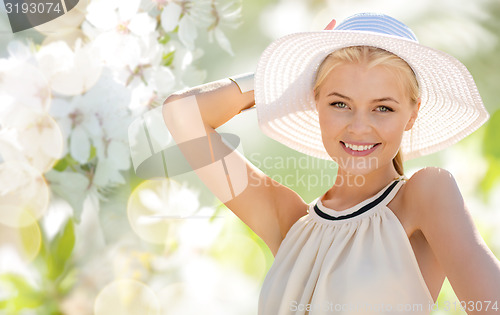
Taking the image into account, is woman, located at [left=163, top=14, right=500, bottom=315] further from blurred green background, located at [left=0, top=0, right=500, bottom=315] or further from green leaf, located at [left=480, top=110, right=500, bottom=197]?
green leaf, located at [left=480, top=110, right=500, bottom=197]

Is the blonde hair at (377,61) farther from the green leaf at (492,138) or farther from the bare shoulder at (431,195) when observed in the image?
the green leaf at (492,138)

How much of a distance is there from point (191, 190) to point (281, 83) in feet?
1.49

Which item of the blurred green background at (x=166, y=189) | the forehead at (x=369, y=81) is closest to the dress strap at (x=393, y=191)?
the forehead at (x=369, y=81)

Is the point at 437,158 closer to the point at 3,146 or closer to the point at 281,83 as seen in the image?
the point at 281,83

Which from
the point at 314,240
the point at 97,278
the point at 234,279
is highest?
the point at 314,240

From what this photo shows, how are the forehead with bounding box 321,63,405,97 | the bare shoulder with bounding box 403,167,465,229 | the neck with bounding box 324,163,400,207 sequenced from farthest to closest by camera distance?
1. the neck with bounding box 324,163,400,207
2. the forehead with bounding box 321,63,405,97
3. the bare shoulder with bounding box 403,167,465,229

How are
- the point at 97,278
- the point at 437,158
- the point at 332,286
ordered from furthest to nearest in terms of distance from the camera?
the point at 437,158 → the point at 97,278 → the point at 332,286

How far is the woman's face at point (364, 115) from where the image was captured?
1297 mm

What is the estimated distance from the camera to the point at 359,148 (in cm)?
134

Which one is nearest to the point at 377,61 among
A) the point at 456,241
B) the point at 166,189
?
the point at 456,241

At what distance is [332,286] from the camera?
128 cm

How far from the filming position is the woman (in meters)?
1.21

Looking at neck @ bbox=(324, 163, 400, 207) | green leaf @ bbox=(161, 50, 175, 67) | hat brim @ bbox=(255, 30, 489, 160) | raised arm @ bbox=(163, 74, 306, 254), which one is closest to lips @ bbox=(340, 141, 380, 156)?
neck @ bbox=(324, 163, 400, 207)

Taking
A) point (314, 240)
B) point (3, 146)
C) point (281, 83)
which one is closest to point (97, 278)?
point (3, 146)
